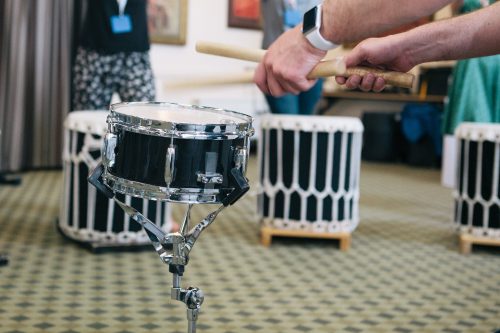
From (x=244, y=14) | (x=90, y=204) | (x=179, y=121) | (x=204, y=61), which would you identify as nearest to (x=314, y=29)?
(x=179, y=121)

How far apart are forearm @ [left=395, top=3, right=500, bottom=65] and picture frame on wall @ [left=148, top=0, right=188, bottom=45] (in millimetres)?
4348

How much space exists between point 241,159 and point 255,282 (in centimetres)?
105

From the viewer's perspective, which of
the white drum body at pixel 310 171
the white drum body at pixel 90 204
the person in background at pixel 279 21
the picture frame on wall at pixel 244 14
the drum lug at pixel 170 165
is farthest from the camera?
the picture frame on wall at pixel 244 14

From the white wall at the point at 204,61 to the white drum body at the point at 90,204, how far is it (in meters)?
2.68

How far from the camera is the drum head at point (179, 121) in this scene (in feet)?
5.34

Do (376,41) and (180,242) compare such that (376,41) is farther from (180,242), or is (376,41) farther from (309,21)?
(180,242)

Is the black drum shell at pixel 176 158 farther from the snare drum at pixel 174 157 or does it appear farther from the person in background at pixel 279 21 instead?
the person in background at pixel 279 21

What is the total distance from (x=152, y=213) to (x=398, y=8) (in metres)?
1.87

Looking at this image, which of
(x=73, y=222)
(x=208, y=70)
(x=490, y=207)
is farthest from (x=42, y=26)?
(x=490, y=207)

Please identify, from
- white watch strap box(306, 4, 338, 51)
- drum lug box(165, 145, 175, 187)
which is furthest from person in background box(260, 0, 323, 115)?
white watch strap box(306, 4, 338, 51)

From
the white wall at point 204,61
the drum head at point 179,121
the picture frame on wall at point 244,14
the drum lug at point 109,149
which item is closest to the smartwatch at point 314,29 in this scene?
the drum head at point 179,121

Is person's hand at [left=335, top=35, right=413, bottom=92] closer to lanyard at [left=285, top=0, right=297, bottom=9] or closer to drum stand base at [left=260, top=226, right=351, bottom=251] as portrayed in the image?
drum stand base at [left=260, top=226, right=351, bottom=251]

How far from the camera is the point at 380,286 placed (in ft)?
8.80

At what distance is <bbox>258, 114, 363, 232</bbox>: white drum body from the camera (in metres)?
3.15
